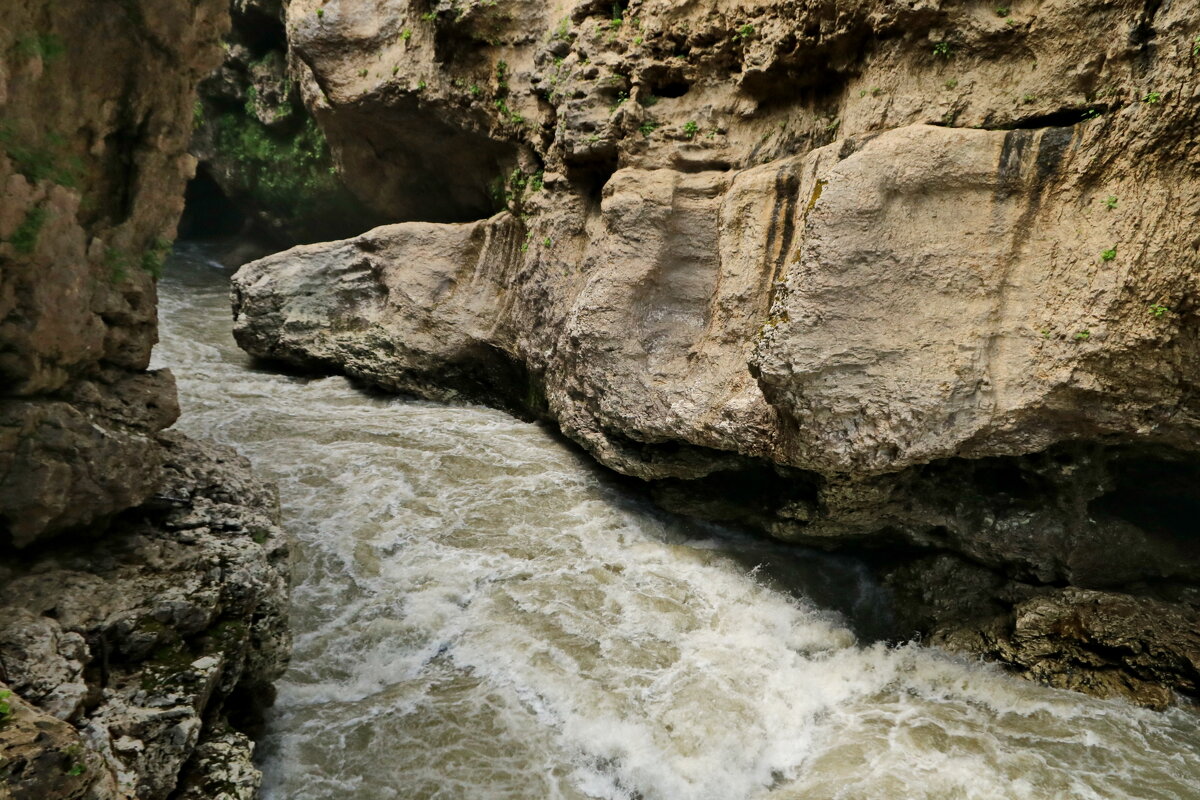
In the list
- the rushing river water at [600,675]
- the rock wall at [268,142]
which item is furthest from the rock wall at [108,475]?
the rock wall at [268,142]

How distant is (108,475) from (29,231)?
4.79 feet

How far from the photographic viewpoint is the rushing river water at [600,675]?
501 centimetres

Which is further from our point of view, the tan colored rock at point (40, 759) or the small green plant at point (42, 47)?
the small green plant at point (42, 47)

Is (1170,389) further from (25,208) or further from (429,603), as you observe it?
(25,208)

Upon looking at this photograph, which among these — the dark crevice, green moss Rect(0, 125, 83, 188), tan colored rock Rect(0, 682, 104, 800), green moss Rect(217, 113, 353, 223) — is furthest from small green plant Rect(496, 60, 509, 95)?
tan colored rock Rect(0, 682, 104, 800)

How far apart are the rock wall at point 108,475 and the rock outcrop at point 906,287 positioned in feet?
13.9

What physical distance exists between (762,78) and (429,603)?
606cm

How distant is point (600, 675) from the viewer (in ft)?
19.4

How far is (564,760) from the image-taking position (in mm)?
5156

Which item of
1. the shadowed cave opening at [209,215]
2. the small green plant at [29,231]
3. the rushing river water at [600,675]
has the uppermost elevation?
the small green plant at [29,231]

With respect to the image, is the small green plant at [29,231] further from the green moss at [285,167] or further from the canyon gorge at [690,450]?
Result: the green moss at [285,167]

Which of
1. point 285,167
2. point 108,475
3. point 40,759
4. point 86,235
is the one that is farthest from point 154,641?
point 285,167

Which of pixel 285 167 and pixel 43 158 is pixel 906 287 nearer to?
pixel 43 158

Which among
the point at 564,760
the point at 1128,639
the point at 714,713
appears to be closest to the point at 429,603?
the point at 564,760
